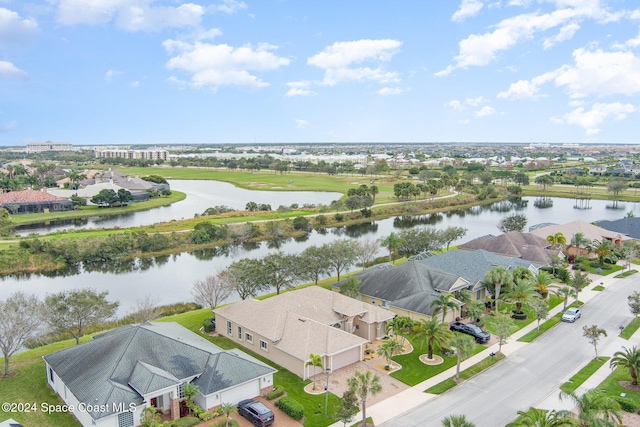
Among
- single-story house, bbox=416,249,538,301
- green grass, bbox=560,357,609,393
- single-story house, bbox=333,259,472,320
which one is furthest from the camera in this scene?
single-story house, bbox=416,249,538,301

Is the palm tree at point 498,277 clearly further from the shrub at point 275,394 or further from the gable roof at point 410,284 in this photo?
the shrub at point 275,394

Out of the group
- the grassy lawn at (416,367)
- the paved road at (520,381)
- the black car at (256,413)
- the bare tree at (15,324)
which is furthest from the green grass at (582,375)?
the bare tree at (15,324)

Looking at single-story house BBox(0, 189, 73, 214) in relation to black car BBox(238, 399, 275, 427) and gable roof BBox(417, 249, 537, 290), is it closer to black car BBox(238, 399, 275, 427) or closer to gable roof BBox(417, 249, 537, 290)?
gable roof BBox(417, 249, 537, 290)

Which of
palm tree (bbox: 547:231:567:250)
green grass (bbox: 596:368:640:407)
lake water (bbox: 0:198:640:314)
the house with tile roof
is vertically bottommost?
lake water (bbox: 0:198:640:314)

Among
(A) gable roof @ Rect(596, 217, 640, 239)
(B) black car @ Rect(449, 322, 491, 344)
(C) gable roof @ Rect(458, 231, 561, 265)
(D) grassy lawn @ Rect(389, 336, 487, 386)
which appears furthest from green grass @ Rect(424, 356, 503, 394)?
(A) gable roof @ Rect(596, 217, 640, 239)

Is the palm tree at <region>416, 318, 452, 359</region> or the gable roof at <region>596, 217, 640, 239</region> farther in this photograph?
the gable roof at <region>596, 217, 640, 239</region>

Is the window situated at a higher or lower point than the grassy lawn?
higher

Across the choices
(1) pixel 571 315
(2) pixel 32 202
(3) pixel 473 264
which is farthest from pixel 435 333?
(2) pixel 32 202

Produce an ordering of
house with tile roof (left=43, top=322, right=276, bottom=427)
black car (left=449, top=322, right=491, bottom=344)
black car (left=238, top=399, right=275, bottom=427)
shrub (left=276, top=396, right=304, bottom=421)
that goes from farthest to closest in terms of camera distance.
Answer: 1. black car (left=449, top=322, right=491, bottom=344)
2. shrub (left=276, top=396, right=304, bottom=421)
3. black car (left=238, top=399, right=275, bottom=427)
4. house with tile roof (left=43, top=322, right=276, bottom=427)
